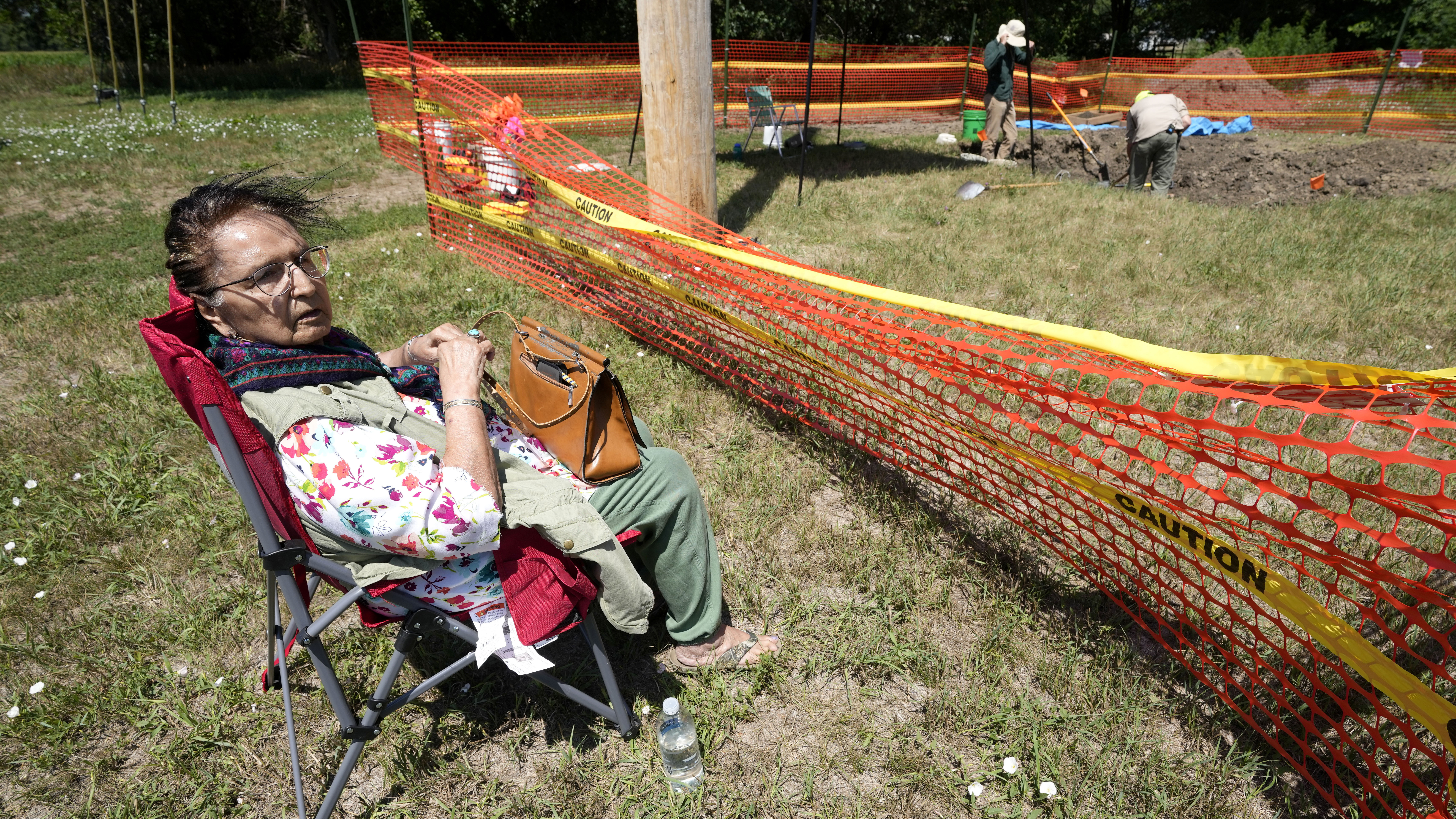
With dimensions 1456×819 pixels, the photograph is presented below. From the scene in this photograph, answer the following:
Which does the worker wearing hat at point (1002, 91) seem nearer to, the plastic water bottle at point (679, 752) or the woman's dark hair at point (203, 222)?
the plastic water bottle at point (679, 752)

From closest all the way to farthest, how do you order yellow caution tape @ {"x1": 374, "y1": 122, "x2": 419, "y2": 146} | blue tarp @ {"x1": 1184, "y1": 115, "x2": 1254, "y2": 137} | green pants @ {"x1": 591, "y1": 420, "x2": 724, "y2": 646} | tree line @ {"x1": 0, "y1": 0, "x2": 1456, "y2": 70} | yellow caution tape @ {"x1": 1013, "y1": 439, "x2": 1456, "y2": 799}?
yellow caution tape @ {"x1": 1013, "y1": 439, "x2": 1456, "y2": 799}, green pants @ {"x1": 591, "y1": 420, "x2": 724, "y2": 646}, yellow caution tape @ {"x1": 374, "y1": 122, "x2": 419, "y2": 146}, blue tarp @ {"x1": 1184, "y1": 115, "x2": 1254, "y2": 137}, tree line @ {"x1": 0, "y1": 0, "x2": 1456, "y2": 70}

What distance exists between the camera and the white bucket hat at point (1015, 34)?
9789mm

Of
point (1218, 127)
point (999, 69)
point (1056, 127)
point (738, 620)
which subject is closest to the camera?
point (738, 620)

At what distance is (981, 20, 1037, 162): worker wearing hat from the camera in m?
9.95

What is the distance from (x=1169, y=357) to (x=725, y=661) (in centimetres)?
160

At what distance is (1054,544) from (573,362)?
189cm

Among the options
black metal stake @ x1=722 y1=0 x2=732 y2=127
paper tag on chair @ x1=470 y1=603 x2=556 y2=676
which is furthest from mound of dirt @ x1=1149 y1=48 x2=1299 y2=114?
paper tag on chair @ x1=470 y1=603 x2=556 y2=676

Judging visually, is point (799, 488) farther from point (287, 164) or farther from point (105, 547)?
point (287, 164)

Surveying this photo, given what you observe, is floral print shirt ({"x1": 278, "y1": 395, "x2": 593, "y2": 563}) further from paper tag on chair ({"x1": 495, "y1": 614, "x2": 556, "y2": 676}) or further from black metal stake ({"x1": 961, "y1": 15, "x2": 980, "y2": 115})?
black metal stake ({"x1": 961, "y1": 15, "x2": 980, "y2": 115})

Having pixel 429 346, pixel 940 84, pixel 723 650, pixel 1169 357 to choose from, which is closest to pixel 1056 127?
pixel 940 84

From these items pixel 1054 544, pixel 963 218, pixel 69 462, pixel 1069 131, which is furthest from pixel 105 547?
→ pixel 1069 131

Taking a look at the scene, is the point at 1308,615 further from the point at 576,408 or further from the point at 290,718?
the point at 290,718

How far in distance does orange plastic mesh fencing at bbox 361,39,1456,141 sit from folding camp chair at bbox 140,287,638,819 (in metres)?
11.0

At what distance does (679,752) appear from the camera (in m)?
2.07
